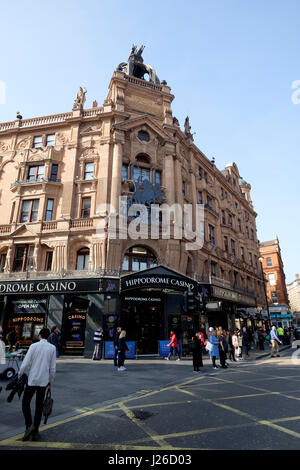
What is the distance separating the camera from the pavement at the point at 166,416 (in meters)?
4.07

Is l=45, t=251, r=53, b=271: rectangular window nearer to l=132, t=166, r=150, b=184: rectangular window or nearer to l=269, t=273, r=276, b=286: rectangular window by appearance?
l=132, t=166, r=150, b=184: rectangular window

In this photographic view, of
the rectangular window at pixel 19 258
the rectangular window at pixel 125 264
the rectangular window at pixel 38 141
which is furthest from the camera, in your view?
the rectangular window at pixel 38 141

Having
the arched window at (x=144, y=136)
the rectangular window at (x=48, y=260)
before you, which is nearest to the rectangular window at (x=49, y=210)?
the rectangular window at (x=48, y=260)

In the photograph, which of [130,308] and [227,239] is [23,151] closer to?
[130,308]

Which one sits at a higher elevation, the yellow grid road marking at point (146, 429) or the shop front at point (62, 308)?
the shop front at point (62, 308)

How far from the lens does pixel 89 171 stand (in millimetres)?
22141

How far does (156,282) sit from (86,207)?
882 cm

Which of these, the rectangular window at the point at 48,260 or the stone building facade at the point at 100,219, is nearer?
the stone building facade at the point at 100,219

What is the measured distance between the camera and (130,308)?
1908 centimetres

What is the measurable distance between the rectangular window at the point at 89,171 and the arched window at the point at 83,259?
6056 millimetres

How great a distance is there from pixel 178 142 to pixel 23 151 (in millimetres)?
14043

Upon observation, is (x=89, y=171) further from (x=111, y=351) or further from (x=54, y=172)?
(x=111, y=351)

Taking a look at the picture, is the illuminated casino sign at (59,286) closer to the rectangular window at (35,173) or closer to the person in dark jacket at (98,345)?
the person in dark jacket at (98,345)
